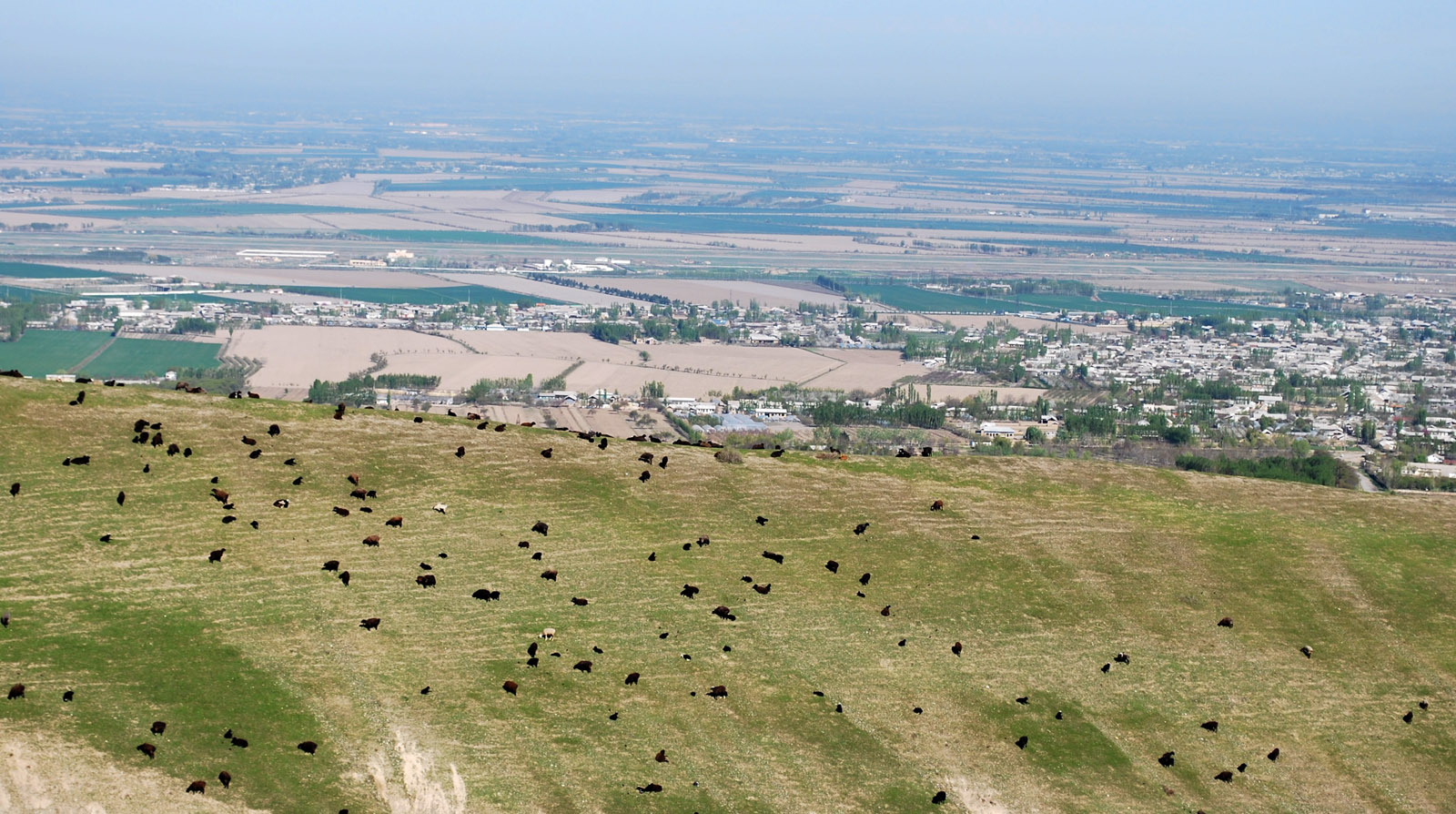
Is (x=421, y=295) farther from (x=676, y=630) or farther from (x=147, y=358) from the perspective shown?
(x=676, y=630)

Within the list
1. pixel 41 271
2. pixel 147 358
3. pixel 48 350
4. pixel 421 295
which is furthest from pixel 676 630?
pixel 41 271

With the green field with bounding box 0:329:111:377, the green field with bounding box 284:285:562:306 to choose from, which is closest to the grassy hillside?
the green field with bounding box 0:329:111:377

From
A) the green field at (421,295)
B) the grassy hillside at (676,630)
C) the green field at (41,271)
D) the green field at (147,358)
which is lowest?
the green field at (421,295)

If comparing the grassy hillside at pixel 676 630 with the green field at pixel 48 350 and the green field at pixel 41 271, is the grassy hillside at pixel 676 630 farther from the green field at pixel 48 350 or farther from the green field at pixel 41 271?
the green field at pixel 41 271

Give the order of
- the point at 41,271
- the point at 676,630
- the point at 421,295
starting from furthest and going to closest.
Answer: the point at 41,271 < the point at 421,295 < the point at 676,630

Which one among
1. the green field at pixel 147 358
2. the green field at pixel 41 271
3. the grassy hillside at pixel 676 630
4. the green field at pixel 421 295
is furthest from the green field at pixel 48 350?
the grassy hillside at pixel 676 630
